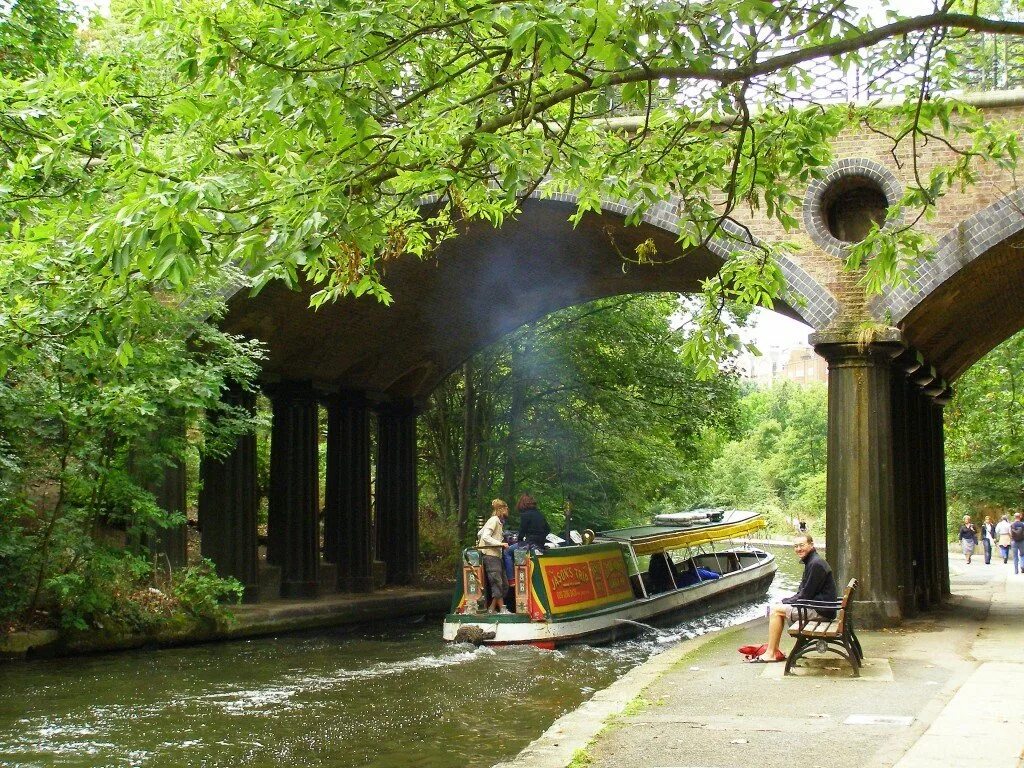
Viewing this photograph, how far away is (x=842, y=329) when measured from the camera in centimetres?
1353

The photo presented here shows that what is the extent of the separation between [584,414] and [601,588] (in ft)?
29.1

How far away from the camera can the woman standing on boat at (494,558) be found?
49.3 feet

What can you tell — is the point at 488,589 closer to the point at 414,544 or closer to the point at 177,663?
the point at 177,663

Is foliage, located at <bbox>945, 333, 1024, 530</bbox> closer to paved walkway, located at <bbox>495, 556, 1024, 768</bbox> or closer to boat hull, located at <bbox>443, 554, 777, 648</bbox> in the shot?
boat hull, located at <bbox>443, 554, 777, 648</bbox>

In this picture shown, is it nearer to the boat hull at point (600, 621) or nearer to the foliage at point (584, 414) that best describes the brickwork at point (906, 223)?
the boat hull at point (600, 621)

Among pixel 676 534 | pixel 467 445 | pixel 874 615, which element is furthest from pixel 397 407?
pixel 874 615

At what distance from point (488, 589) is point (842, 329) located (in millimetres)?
5529

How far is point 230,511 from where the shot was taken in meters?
18.5

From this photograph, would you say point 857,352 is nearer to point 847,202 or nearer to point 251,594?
point 847,202

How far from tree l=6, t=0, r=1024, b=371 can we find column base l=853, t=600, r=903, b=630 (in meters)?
6.38

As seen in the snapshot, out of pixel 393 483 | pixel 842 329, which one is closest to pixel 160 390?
pixel 842 329

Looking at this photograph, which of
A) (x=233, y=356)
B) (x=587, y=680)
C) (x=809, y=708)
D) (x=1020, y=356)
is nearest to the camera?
(x=809, y=708)

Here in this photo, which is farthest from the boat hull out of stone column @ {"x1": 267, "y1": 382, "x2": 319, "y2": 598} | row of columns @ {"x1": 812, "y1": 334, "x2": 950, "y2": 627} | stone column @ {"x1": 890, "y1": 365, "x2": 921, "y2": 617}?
stone column @ {"x1": 267, "y1": 382, "x2": 319, "y2": 598}

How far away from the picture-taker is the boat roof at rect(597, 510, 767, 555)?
1703cm
